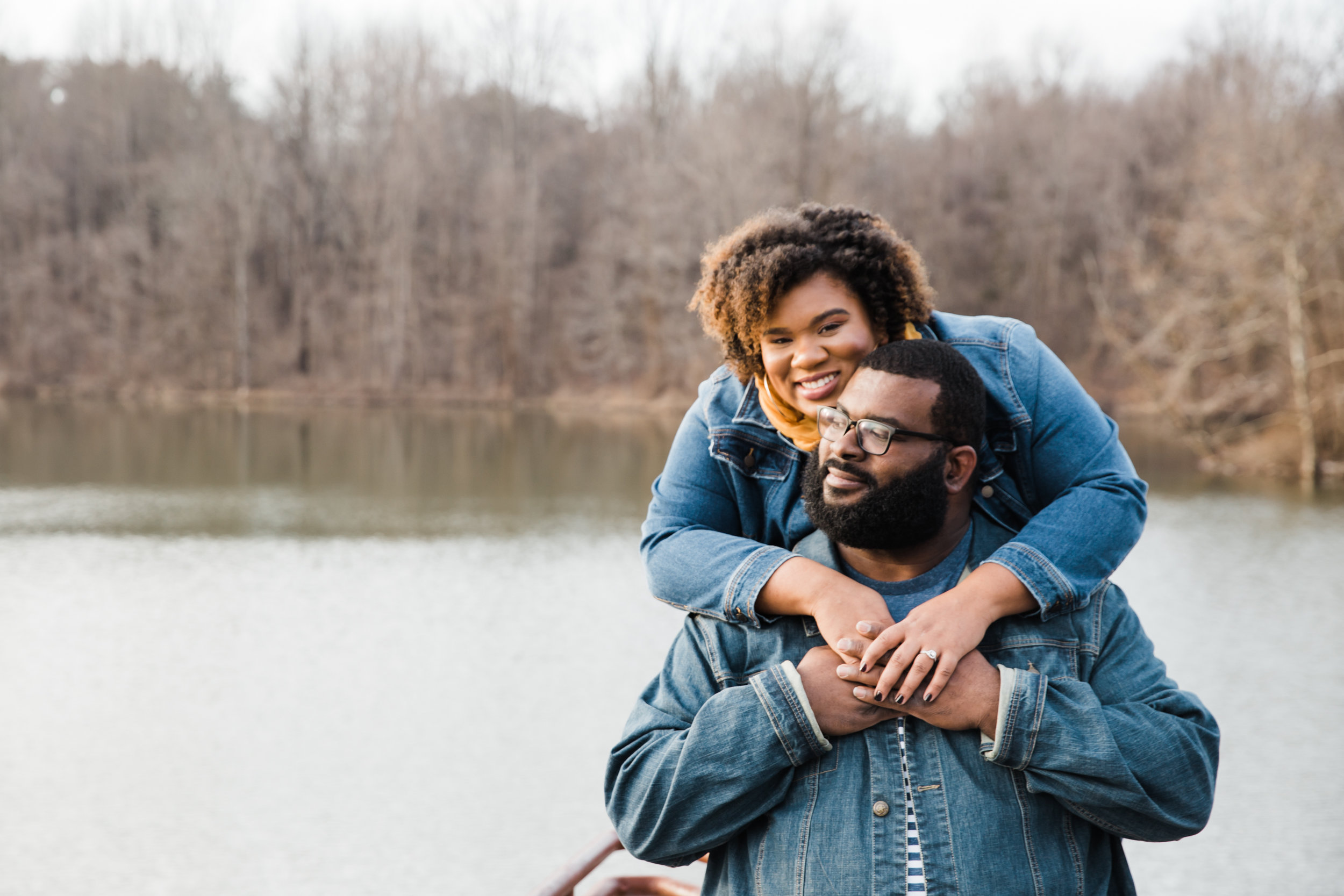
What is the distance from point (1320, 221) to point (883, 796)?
2463cm

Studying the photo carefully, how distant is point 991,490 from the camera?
211cm

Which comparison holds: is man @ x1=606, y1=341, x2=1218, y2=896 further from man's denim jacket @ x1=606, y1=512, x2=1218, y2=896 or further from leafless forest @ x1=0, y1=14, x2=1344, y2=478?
leafless forest @ x1=0, y1=14, x2=1344, y2=478

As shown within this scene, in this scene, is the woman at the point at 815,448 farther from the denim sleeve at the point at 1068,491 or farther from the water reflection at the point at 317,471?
the water reflection at the point at 317,471

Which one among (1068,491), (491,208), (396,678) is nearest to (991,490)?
(1068,491)

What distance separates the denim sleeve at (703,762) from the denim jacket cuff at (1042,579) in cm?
41

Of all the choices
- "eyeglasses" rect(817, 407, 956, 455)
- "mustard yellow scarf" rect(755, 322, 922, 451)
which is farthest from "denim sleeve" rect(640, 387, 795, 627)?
"eyeglasses" rect(817, 407, 956, 455)

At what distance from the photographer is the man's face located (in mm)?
1908

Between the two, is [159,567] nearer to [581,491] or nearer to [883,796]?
[581,491]

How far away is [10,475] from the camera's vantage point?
26.2m

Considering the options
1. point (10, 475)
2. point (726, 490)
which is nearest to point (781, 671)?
point (726, 490)

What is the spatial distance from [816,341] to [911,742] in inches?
30.8

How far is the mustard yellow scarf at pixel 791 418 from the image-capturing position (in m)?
2.21

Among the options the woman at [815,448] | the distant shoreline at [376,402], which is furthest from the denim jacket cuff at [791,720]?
the distant shoreline at [376,402]

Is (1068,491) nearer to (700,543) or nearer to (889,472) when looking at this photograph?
(889,472)
